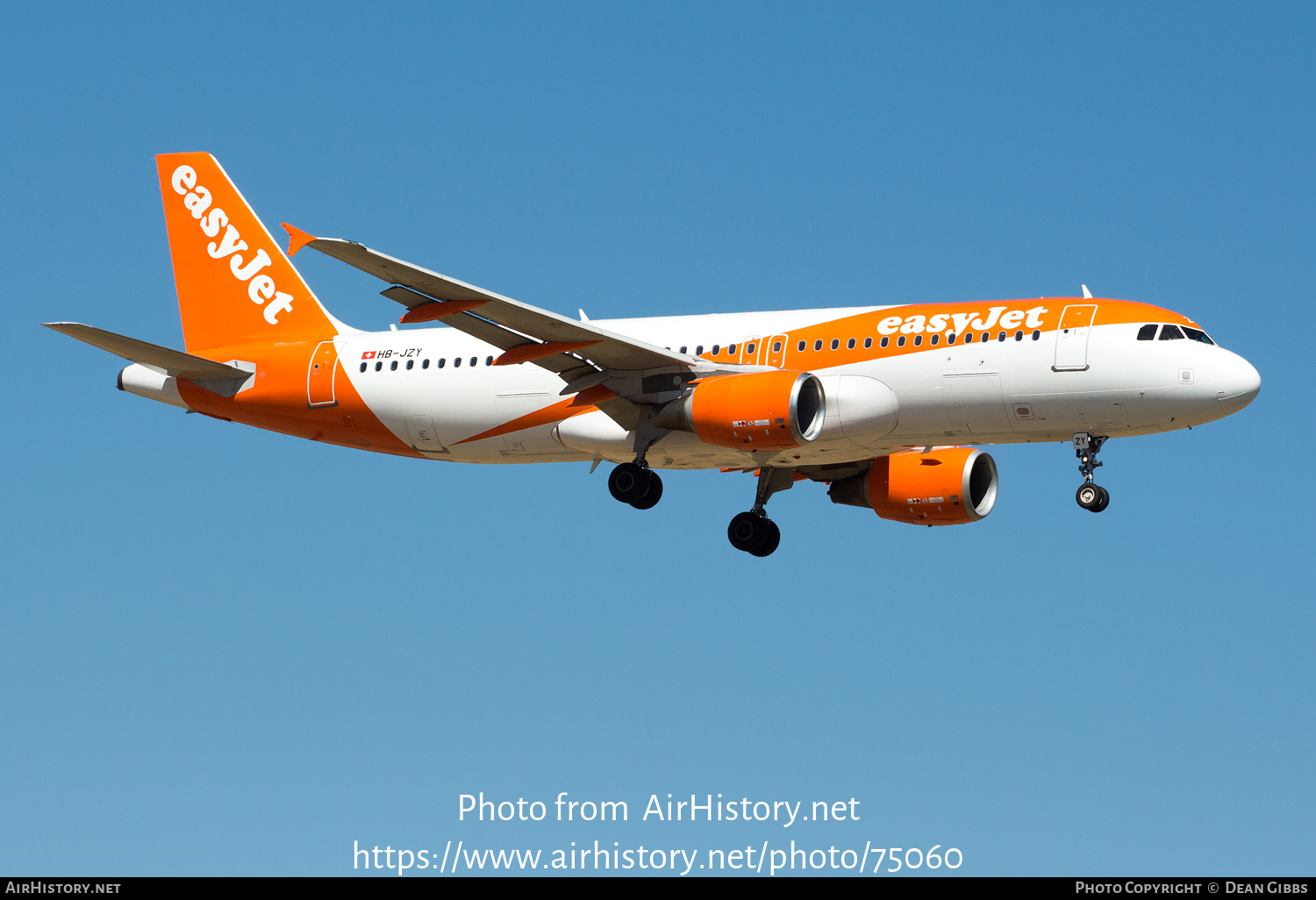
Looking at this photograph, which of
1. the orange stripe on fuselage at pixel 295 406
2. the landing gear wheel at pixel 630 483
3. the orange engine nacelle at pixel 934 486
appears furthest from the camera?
the orange stripe on fuselage at pixel 295 406

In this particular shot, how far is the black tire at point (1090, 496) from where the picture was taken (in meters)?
37.6

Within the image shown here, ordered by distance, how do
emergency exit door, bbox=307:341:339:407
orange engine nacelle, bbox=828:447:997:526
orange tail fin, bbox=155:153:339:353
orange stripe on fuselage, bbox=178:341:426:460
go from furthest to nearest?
orange tail fin, bbox=155:153:339:353, emergency exit door, bbox=307:341:339:407, orange stripe on fuselage, bbox=178:341:426:460, orange engine nacelle, bbox=828:447:997:526

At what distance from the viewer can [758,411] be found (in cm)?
3772

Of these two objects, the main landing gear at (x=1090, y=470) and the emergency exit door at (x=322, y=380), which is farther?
the emergency exit door at (x=322, y=380)

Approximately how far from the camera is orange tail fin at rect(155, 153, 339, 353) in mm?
46375

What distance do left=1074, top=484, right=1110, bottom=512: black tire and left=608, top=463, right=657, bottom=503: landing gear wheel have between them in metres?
9.50

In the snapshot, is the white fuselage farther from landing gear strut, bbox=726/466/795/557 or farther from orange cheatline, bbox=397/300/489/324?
orange cheatline, bbox=397/300/489/324

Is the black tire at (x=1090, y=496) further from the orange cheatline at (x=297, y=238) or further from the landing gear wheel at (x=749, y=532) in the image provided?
the orange cheatline at (x=297, y=238)

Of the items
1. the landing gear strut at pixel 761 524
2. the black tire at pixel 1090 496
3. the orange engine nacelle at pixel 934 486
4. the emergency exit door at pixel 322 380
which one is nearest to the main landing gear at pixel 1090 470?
the black tire at pixel 1090 496

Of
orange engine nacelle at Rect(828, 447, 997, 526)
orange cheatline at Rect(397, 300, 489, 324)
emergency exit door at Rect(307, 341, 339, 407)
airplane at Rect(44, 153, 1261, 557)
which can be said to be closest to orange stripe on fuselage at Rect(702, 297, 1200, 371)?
airplane at Rect(44, 153, 1261, 557)

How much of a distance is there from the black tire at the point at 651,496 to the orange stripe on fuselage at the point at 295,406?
5.90 m
